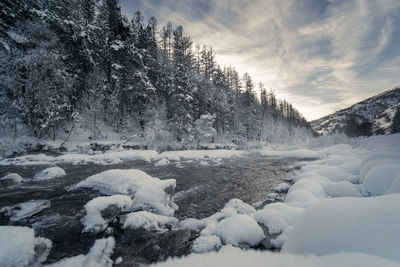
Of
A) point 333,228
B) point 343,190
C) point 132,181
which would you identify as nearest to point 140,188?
point 132,181

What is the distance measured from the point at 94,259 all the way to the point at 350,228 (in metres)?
3.92

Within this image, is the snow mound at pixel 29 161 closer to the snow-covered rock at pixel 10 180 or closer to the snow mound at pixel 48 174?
the snow mound at pixel 48 174

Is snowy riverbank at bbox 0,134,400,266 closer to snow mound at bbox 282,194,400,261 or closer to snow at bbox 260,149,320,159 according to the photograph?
snow mound at bbox 282,194,400,261

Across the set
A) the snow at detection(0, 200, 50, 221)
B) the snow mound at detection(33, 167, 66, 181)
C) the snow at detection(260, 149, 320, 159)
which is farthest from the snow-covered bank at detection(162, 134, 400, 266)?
the snow at detection(260, 149, 320, 159)

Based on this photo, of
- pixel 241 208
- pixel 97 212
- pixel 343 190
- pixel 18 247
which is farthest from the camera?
pixel 343 190

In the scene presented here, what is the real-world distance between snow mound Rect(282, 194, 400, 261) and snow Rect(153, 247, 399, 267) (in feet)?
0.50

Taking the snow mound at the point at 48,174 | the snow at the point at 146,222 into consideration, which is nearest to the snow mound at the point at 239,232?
the snow at the point at 146,222

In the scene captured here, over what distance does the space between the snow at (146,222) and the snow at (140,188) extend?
1.54ft

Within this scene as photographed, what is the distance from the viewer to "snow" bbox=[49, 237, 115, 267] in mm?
2377

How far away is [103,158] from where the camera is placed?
40.0 ft

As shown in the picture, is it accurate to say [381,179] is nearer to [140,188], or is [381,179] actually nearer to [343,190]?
[343,190]

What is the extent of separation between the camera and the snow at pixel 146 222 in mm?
3422

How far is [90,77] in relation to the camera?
20.9 metres

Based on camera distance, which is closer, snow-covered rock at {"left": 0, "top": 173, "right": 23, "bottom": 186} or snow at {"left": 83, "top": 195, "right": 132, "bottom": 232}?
snow at {"left": 83, "top": 195, "right": 132, "bottom": 232}
